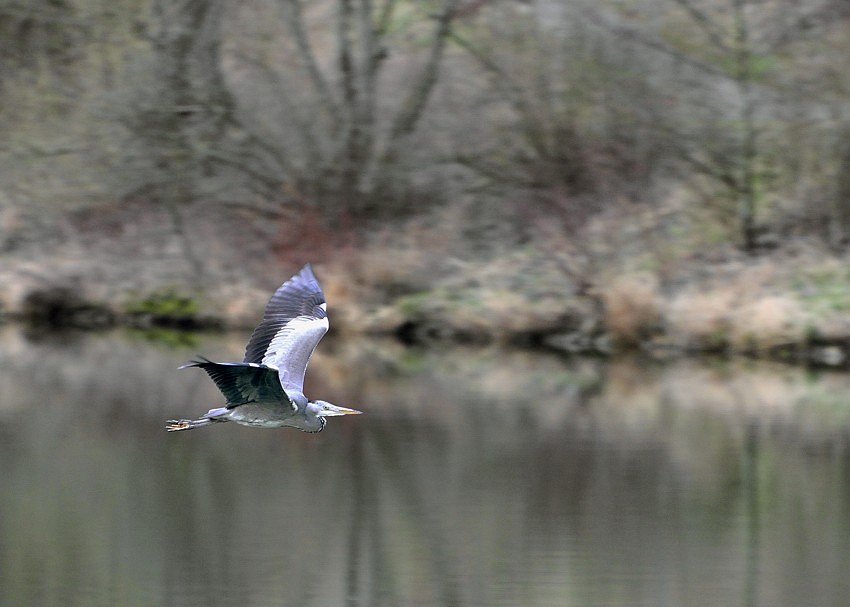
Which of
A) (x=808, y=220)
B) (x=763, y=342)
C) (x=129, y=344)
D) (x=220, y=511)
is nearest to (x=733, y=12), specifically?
(x=808, y=220)

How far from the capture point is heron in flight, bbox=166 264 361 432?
21.9ft

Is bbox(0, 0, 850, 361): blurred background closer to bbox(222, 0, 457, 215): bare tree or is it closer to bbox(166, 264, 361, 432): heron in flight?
bbox(222, 0, 457, 215): bare tree

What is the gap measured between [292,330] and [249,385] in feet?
2.64

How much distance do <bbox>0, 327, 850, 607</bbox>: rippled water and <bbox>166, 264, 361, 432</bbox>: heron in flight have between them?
122 centimetres

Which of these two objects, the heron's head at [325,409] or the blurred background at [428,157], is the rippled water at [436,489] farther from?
the blurred background at [428,157]

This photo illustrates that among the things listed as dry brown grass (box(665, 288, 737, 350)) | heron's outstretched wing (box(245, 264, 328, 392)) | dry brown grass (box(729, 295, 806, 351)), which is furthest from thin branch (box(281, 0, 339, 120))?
heron's outstretched wing (box(245, 264, 328, 392))

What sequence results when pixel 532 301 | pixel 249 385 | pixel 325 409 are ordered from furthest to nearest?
pixel 532 301
pixel 325 409
pixel 249 385

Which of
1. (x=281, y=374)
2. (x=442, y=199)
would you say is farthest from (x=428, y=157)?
(x=281, y=374)

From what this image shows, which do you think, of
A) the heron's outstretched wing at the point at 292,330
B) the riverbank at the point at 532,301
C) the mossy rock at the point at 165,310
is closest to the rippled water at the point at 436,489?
the riverbank at the point at 532,301

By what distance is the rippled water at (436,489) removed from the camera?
8.20 meters

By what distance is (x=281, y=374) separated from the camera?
7152 mm

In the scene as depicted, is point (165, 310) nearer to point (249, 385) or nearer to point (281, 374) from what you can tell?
point (281, 374)

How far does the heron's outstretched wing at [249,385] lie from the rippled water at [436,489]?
4.77 feet

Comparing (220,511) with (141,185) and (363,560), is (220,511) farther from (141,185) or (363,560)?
(141,185)
